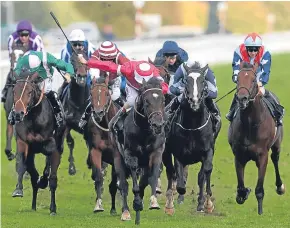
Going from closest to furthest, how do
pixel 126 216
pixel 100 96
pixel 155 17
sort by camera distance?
pixel 126 216
pixel 100 96
pixel 155 17

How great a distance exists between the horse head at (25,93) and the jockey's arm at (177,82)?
1.82 meters

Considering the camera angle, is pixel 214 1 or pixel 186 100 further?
pixel 214 1

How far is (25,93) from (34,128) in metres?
0.78

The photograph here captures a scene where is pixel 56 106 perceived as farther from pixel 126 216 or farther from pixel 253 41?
pixel 253 41

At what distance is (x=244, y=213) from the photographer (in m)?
15.4

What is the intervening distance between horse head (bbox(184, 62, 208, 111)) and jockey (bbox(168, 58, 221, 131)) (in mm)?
245

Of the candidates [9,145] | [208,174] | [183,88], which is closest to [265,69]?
[183,88]

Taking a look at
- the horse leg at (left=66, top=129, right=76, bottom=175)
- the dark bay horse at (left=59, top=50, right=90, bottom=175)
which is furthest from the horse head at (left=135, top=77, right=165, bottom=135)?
the horse leg at (left=66, top=129, right=76, bottom=175)

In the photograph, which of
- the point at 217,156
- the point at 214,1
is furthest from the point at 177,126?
the point at 214,1

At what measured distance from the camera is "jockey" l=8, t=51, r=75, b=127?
15.0 meters

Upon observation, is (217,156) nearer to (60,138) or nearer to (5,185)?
(5,185)

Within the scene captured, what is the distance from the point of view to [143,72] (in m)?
13.8

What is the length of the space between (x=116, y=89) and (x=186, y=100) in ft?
6.07

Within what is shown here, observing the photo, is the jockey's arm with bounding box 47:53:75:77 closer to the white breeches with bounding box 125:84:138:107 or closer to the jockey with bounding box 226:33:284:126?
the white breeches with bounding box 125:84:138:107
